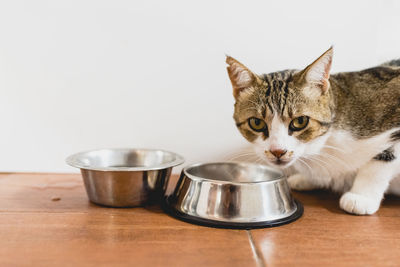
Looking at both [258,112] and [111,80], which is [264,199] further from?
[111,80]

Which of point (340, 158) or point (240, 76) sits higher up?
point (240, 76)

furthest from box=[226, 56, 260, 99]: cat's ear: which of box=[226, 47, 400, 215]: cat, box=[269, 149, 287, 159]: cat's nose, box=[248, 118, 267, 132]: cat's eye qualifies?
box=[269, 149, 287, 159]: cat's nose

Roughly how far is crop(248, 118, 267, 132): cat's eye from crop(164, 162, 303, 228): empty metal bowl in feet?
0.53

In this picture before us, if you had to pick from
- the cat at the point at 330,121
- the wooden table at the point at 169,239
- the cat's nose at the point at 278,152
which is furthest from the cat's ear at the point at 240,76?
the wooden table at the point at 169,239

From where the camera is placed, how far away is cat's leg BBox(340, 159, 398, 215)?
1.10 m

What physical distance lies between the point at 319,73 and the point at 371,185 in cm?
38

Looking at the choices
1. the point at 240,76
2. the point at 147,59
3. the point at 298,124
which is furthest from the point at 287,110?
the point at 147,59

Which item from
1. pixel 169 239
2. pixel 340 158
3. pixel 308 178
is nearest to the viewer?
pixel 169 239

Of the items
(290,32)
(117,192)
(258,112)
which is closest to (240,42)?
(290,32)

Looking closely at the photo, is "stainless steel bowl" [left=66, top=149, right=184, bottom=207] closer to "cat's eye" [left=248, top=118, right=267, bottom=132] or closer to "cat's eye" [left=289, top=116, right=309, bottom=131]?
"cat's eye" [left=248, top=118, right=267, bottom=132]

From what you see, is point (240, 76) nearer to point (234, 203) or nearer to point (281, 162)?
point (281, 162)

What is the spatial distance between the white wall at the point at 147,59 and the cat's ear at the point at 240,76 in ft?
1.06

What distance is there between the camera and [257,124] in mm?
1147

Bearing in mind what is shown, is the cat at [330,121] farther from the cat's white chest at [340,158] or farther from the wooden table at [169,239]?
the wooden table at [169,239]
